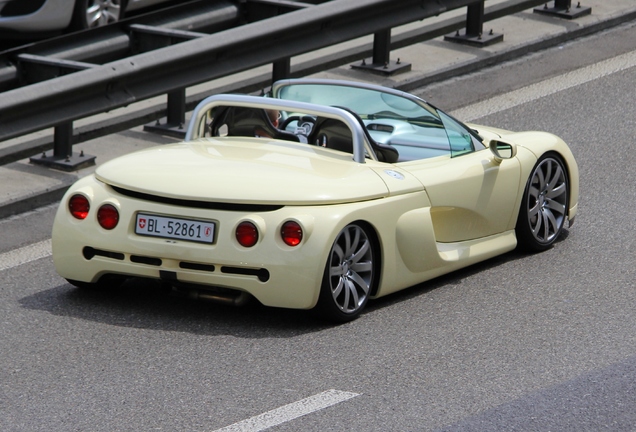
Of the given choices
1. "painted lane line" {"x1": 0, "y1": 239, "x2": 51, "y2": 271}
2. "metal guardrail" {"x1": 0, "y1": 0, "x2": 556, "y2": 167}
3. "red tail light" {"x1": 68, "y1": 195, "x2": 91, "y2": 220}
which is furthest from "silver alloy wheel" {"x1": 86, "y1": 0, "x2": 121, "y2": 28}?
"red tail light" {"x1": 68, "y1": 195, "x2": 91, "y2": 220}

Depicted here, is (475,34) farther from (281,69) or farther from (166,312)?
(166,312)

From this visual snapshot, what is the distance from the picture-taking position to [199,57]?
33.3ft

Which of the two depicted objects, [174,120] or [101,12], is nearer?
[174,120]

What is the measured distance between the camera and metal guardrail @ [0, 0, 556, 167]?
9.04 meters

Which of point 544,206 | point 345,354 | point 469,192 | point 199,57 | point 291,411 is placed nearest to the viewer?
point 291,411

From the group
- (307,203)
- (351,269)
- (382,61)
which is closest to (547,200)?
(351,269)

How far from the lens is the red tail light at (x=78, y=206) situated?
7.03 meters

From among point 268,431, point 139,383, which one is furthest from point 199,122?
point 268,431

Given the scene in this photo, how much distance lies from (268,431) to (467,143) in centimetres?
299

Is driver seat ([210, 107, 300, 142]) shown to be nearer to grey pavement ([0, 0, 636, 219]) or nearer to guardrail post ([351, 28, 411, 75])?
grey pavement ([0, 0, 636, 219])

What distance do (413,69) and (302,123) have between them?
4.56 meters

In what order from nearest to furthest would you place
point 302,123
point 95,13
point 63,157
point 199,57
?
1. point 302,123
2. point 63,157
3. point 199,57
4. point 95,13

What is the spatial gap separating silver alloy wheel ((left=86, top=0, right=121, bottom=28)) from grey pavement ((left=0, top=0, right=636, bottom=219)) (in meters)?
1.98

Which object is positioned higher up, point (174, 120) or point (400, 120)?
point (400, 120)
